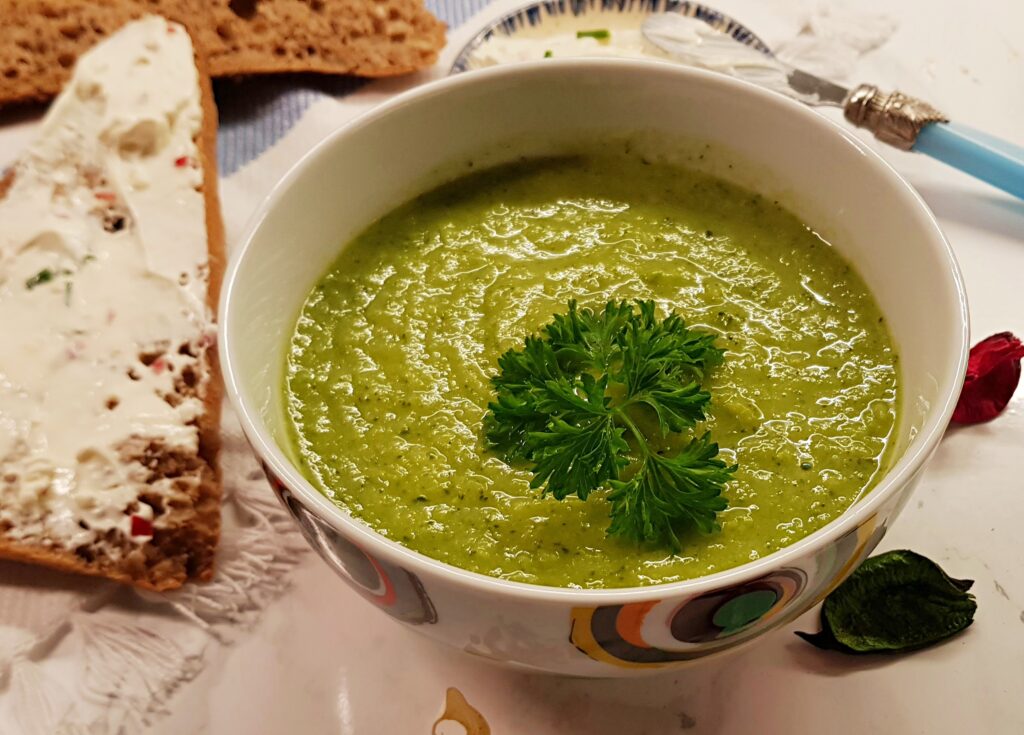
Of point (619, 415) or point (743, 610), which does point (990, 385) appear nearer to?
point (619, 415)

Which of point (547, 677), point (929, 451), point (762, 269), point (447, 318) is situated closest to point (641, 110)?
point (762, 269)

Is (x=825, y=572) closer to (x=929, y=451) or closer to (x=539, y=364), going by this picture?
(x=929, y=451)

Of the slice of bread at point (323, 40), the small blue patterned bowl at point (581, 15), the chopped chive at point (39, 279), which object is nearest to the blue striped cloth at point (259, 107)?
the slice of bread at point (323, 40)

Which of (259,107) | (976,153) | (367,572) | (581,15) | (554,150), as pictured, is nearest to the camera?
(367,572)

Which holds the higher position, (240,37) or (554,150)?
(554,150)

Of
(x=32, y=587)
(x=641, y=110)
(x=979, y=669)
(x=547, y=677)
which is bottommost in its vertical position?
(x=32, y=587)

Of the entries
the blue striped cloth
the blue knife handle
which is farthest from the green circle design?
the blue striped cloth

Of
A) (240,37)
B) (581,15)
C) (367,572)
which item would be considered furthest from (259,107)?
(367,572)
